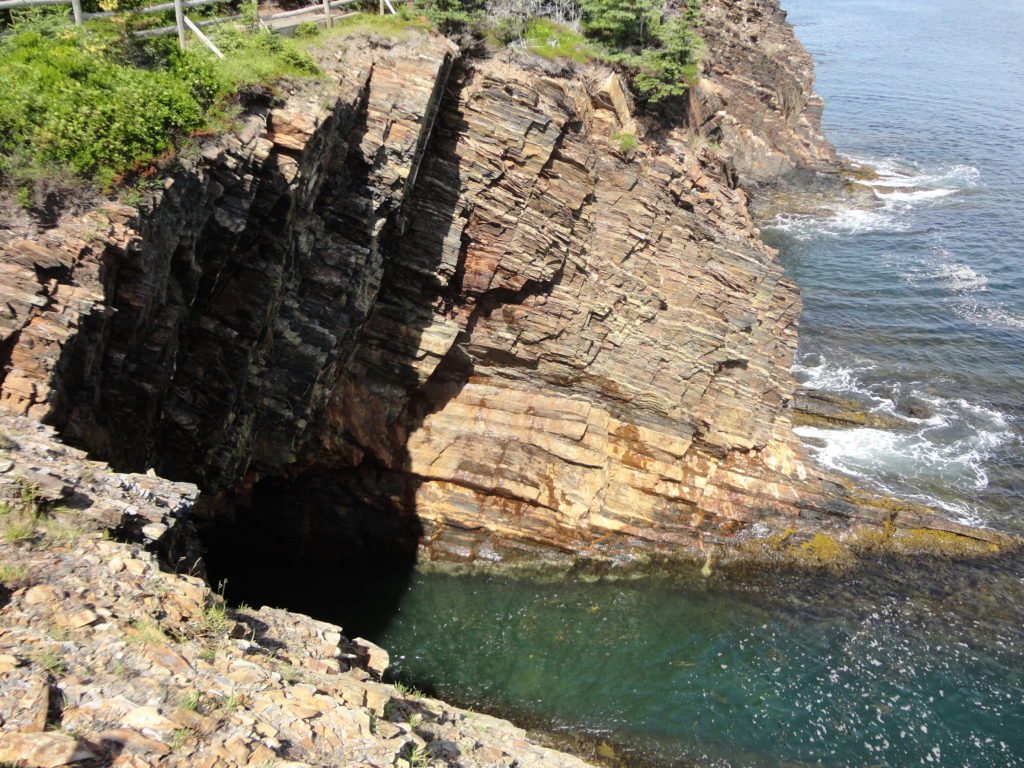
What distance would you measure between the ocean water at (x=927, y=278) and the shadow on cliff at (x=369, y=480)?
57.1 feet

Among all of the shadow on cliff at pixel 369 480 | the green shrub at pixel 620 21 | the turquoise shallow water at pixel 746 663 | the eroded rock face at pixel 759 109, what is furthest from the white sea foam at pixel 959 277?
the shadow on cliff at pixel 369 480

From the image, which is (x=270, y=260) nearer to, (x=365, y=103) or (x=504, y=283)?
(x=365, y=103)

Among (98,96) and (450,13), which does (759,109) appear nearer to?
(450,13)

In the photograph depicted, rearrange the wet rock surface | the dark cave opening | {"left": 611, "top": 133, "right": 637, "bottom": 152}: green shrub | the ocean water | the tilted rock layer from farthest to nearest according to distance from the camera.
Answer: the ocean water
{"left": 611, "top": 133, "right": 637, "bottom": 152}: green shrub
the dark cave opening
the tilted rock layer
the wet rock surface

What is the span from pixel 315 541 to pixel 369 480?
9.50ft

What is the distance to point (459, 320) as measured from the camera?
25.5 m

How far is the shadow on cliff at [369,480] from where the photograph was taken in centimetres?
2408

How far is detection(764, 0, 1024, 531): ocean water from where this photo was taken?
101 ft

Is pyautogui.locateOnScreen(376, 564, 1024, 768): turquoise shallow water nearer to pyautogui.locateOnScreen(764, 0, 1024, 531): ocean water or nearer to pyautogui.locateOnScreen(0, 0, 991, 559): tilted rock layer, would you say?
Result: pyautogui.locateOnScreen(0, 0, 991, 559): tilted rock layer

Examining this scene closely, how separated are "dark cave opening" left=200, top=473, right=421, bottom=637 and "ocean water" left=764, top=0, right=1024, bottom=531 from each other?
1784 cm

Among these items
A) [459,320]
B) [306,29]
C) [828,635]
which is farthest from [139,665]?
[828,635]

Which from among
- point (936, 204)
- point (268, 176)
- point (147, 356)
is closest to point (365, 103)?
point (268, 176)

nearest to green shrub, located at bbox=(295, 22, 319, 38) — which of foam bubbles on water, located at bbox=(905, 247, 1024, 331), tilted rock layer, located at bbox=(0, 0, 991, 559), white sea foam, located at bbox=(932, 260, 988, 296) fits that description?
tilted rock layer, located at bbox=(0, 0, 991, 559)

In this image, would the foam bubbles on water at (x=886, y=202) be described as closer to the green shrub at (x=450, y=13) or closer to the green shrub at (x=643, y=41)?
the green shrub at (x=643, y=41)
